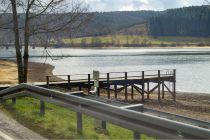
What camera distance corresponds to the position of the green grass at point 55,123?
31.6 feet

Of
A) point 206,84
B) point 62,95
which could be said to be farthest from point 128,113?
point 206,84

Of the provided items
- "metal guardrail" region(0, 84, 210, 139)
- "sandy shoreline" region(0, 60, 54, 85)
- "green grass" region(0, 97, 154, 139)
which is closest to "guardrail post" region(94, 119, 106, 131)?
"green grass" region(0, 97, 154, 139)

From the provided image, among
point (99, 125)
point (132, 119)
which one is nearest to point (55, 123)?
point (99, 125)

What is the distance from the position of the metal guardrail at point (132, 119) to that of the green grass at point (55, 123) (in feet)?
1.64

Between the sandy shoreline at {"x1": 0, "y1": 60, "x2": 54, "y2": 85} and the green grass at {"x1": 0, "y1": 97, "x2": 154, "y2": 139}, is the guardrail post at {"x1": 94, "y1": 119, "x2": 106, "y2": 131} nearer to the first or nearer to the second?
the green grass at {"x1": 0, "y1": 97, "x2": 154, "y2": 139}

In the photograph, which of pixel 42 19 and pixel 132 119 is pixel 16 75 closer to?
pixel 42 19

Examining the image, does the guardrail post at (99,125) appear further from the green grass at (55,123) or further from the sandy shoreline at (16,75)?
the sandy shoreline at (16,75)

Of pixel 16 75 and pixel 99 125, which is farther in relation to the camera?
pixel 16 75

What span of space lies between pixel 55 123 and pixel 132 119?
12.0 feet

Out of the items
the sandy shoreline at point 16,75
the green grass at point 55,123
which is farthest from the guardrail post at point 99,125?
the sandy shoreline at point 16,75

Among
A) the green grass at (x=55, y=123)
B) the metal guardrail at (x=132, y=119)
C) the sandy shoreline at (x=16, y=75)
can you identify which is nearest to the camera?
the metal guardrail at (x=132, y=119)

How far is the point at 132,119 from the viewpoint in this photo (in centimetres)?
800

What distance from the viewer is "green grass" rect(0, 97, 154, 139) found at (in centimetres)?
962

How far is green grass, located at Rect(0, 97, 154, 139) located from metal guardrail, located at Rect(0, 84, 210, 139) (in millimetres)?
499
